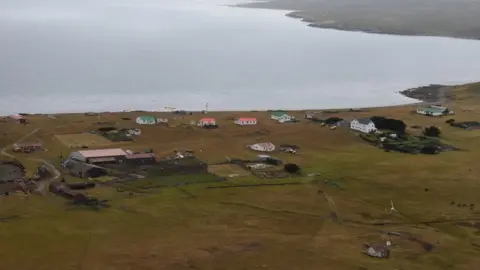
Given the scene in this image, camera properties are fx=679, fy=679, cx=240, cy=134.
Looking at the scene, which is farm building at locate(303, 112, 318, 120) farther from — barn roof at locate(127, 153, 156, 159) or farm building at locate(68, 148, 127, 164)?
farm building at locate(68, 148, 127, 164)

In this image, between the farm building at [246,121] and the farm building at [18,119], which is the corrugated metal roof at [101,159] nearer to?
the farm building at [18,119]

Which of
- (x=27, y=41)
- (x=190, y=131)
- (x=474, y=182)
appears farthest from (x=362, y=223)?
(x=27, y=41)

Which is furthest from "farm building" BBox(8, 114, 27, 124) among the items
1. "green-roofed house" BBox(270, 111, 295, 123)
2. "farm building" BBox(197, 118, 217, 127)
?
"green-roofed house" BBox(270, 111, 295, 123)

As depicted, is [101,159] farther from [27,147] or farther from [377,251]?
[377,251]

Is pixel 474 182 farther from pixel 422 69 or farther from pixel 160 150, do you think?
pixel 422 69

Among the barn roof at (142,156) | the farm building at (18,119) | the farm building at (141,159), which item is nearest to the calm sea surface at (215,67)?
the farm building at (18,119)

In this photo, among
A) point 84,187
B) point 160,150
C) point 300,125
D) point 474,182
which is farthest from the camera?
point 300,125

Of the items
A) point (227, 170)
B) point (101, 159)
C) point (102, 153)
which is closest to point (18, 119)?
point (102, 153)
